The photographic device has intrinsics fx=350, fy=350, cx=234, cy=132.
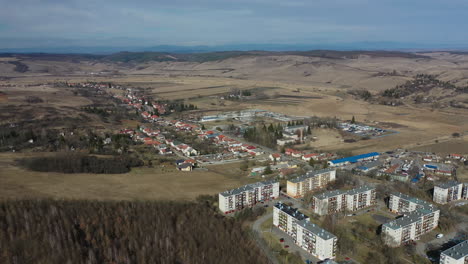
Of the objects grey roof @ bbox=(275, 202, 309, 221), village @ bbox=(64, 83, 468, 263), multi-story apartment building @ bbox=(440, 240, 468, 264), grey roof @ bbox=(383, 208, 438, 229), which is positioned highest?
grey roof @ bbox=(275, 202, 309, 221)

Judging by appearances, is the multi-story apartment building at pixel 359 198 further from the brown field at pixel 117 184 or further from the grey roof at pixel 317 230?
the brown field at pixel 117 184

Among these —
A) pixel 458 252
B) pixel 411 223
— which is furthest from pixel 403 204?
pixel 458 252

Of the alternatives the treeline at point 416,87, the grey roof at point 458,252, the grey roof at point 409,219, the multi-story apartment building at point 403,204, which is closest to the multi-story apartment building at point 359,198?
the multi-story apartment building at point 403,204

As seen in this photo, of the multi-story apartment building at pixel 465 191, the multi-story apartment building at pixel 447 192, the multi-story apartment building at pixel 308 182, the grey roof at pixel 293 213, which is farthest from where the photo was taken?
the multi-story apartment building at pixel 308 182

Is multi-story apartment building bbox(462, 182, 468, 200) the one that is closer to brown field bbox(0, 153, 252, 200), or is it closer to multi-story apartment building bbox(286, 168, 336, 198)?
multi-story apartment building bbox(286, 168, 336, 198)

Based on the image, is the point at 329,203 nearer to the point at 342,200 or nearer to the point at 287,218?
the point at 342,200

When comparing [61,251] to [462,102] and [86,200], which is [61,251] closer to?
[86,200]

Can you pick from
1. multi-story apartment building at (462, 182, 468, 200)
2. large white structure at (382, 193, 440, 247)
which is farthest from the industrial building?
large white structure at (382, 193, 440, 247)
